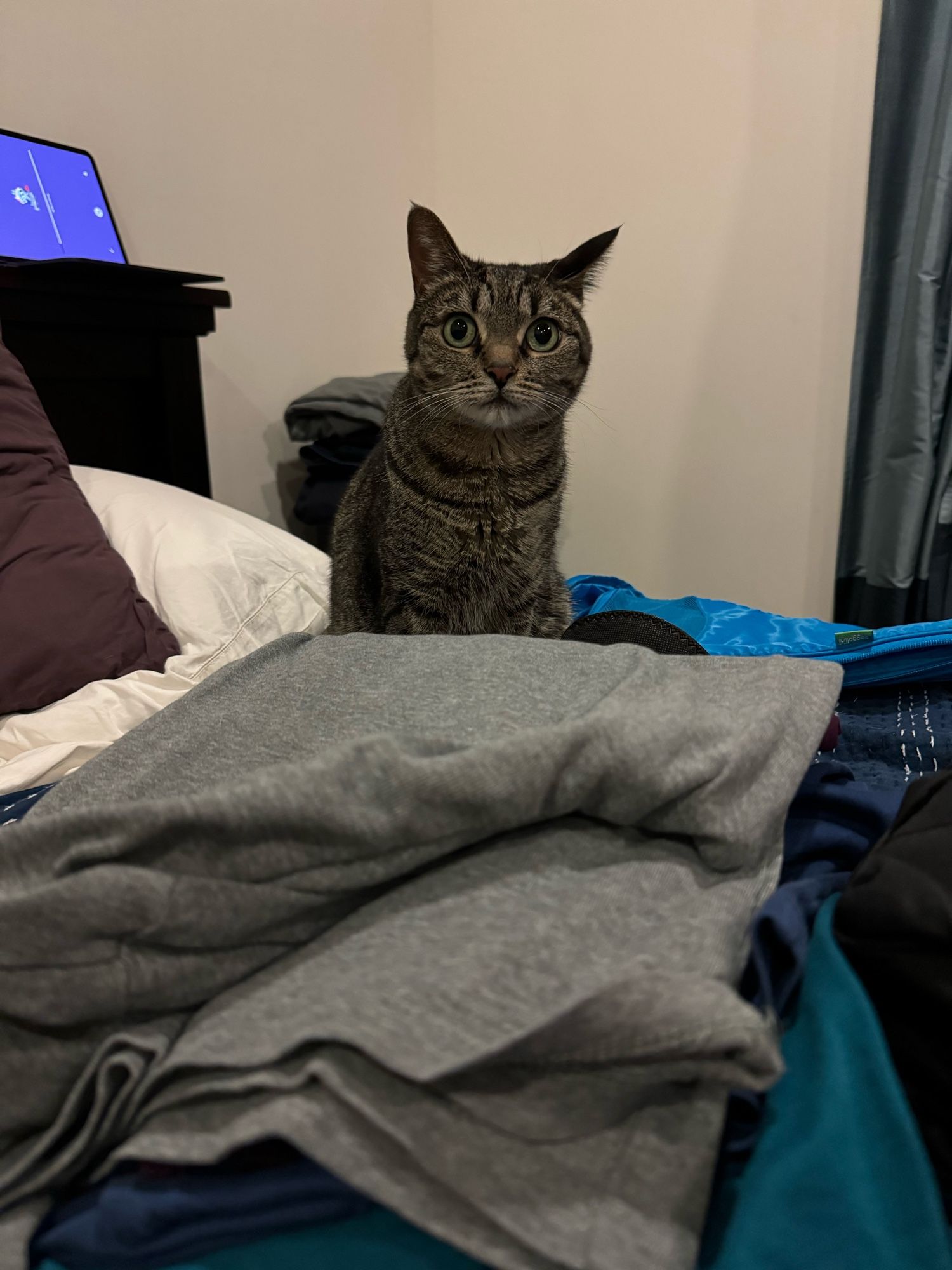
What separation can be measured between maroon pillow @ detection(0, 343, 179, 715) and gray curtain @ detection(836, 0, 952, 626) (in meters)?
1.54

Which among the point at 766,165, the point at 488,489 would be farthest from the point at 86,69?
the point at 766,165

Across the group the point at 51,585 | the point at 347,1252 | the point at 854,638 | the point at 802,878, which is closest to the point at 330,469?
the point at 51,585

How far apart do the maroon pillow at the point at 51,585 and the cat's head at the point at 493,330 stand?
48 cm

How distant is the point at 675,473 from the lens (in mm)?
2119

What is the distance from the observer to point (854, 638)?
0.96 m

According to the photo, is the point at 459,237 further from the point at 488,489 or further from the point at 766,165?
the point at 488,489

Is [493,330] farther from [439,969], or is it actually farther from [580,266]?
[439,969]

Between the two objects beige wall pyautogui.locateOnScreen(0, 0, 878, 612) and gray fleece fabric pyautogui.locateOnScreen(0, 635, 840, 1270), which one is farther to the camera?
beige wall pyautogui.locateOnScreen(0, 0, 878, 612)

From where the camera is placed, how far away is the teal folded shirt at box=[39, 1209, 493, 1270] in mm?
361

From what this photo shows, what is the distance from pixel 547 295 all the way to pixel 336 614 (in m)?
0.54

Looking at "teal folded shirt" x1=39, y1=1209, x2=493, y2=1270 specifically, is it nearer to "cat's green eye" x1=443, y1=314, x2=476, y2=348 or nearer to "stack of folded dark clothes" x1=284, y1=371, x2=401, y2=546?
"cat's green eye" x1=443, y1=314, x2=476, y2=348

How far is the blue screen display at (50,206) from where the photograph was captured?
1.34 metres

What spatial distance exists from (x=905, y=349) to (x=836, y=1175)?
5.75 ft

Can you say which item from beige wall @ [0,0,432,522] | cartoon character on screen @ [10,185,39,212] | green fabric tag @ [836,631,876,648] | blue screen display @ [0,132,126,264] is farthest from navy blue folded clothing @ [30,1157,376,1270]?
beige wall @ [0,0,432,522]
